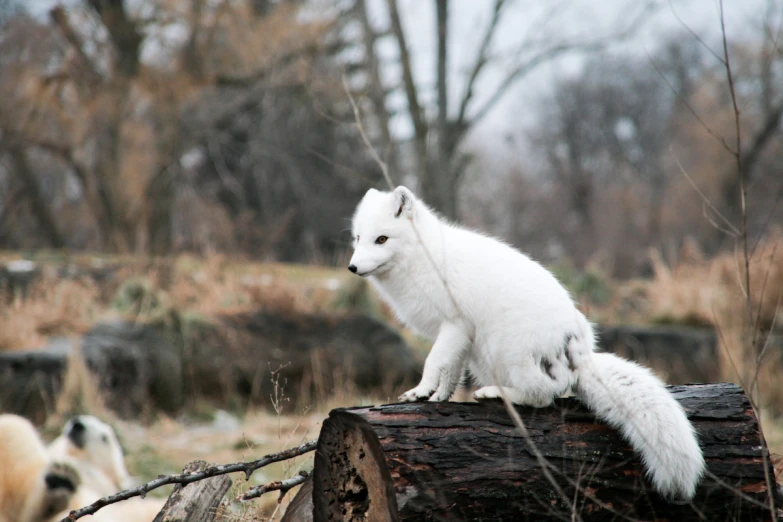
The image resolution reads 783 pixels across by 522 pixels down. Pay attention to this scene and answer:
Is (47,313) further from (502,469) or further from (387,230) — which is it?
(502,469)

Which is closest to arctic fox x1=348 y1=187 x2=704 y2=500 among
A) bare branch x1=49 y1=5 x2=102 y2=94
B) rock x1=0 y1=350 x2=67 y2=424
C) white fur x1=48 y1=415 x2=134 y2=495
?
white fur x1=48 y1=415 x2=134 y2=495

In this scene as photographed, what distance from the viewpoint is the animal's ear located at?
140 inches

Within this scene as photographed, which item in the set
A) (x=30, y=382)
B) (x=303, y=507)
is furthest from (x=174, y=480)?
(x=30, y=382)

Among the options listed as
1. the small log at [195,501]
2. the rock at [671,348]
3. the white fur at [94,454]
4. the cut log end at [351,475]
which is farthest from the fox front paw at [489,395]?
the rock at [671,348]

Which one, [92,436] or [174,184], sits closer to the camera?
[92,436]

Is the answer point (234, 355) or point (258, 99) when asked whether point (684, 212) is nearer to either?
point (258, 99)

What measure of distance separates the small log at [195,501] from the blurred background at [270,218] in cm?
53

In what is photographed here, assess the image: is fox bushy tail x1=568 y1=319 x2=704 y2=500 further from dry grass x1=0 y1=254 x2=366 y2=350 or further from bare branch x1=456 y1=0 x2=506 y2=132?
bare branch x1=456 y1=0 x2=506 y2=132

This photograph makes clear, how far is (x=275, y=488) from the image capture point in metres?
3.33

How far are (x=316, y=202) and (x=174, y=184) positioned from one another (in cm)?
941

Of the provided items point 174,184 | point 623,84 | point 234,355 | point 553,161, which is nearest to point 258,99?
point 174,184

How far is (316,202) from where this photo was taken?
80.7ft

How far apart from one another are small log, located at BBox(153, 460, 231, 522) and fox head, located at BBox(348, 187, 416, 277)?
1267 millimetres

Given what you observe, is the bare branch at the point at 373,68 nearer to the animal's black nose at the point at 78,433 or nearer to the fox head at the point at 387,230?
the animal's black nose at the point at 78,433
